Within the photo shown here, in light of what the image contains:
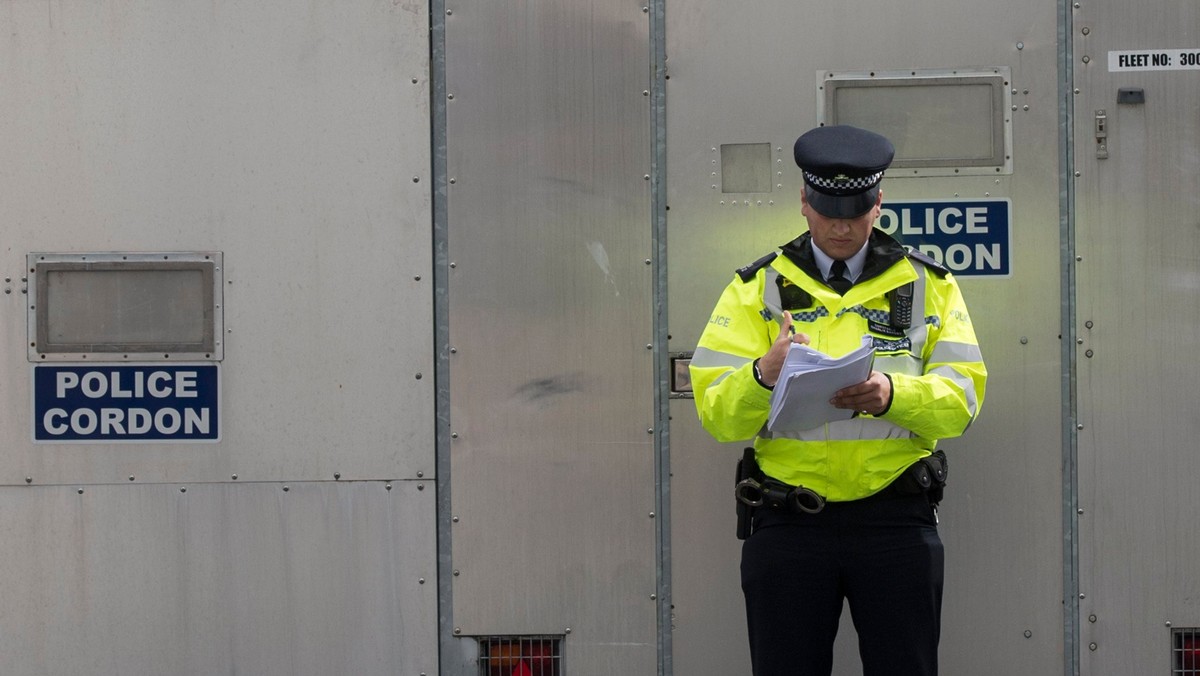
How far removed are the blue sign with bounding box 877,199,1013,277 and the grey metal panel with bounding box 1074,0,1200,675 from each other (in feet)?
0.61

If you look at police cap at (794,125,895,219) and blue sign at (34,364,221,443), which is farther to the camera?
blue sign at (34,364,221,443)

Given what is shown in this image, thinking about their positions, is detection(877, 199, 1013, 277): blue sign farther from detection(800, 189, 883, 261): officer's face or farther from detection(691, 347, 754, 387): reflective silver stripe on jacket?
detection(691, 347, 754, 387): reflective silver stripe on jacket

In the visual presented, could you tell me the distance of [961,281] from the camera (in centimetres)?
315

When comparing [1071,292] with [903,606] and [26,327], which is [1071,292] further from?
[26,327]

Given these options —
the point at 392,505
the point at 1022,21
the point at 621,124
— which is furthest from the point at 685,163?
the point at 392,505

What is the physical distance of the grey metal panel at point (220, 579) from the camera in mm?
3207

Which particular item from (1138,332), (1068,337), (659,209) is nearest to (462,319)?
(659,209)

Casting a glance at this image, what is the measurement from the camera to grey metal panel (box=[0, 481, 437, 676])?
3207mm

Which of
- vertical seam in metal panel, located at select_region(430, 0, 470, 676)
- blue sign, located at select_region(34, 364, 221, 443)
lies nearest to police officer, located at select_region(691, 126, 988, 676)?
vertical seam in metal panel, located at select_region(430, 0, 470, 676)

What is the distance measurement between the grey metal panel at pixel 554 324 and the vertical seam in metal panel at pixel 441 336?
0.02 m

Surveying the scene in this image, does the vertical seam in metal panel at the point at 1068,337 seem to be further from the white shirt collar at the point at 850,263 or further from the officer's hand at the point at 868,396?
the officer's hand at the point at 868,396

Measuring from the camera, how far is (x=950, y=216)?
3141 millimetres

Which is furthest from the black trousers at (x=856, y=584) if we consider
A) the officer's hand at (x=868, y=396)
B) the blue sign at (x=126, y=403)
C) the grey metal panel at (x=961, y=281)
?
the blue sign at (x=126, y=403)

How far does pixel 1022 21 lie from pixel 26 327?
2620 mm
